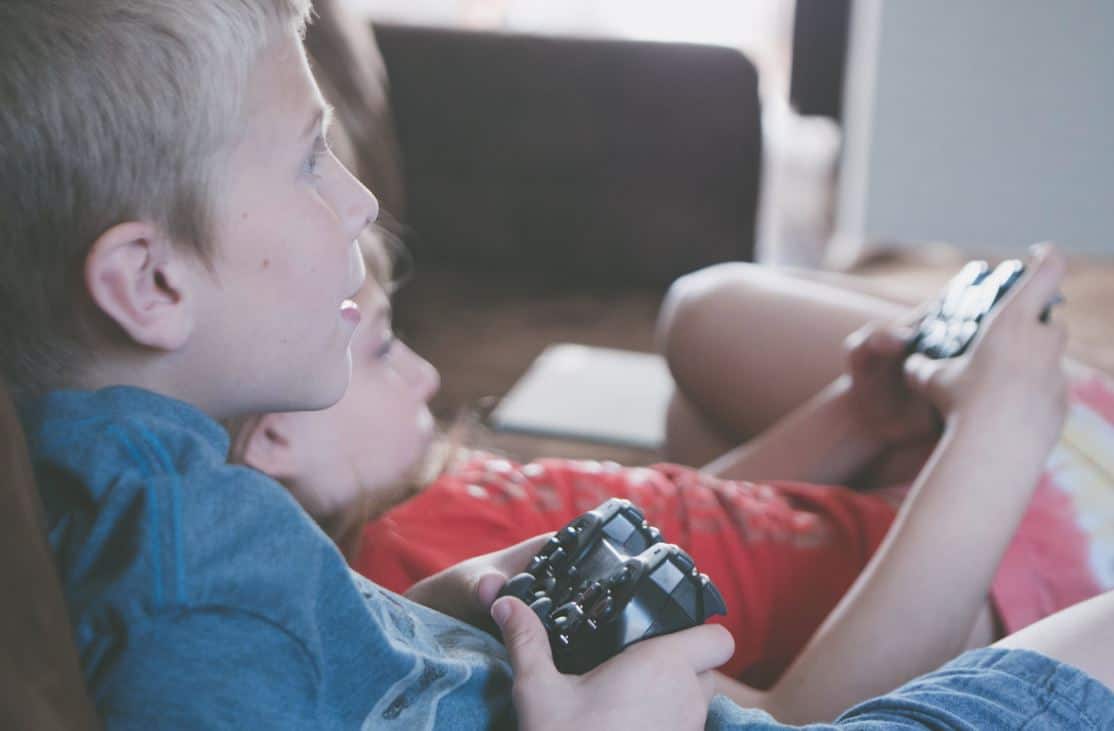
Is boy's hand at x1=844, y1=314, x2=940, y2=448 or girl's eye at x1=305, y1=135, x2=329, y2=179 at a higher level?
girl's eye at x1=305, y1=135, x2=329, y2=179

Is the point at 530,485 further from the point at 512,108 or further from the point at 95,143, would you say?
the point at 512,108

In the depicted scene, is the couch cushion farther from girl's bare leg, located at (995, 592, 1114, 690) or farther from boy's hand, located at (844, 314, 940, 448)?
boy's hand, located at (844, 314, 940, 448)

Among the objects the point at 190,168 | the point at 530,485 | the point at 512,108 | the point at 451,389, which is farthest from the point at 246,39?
the point at 512,108

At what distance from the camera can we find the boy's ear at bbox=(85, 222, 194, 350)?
0.48m

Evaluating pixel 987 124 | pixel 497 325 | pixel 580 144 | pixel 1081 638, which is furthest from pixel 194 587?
pixel 987 124

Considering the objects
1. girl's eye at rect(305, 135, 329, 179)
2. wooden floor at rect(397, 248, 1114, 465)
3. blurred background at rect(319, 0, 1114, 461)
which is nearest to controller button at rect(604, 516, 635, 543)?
girl's eye at rect(305, 135, 329, 179)

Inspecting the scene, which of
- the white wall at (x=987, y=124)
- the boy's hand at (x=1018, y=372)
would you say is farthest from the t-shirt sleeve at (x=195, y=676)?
the white wall at (x=987, y=124)

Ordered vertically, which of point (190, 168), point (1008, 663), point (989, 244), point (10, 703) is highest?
point (190, 168)

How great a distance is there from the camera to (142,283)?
489 mm

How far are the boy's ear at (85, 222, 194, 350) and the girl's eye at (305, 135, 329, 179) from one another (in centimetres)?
7

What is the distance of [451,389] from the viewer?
1539 mm

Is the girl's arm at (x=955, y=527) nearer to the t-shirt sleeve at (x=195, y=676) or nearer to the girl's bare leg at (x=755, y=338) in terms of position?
the girl's bare leg at (x=755, y=338)

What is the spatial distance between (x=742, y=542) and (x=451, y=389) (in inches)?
28.3

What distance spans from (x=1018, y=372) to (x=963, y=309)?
10 centimetres
